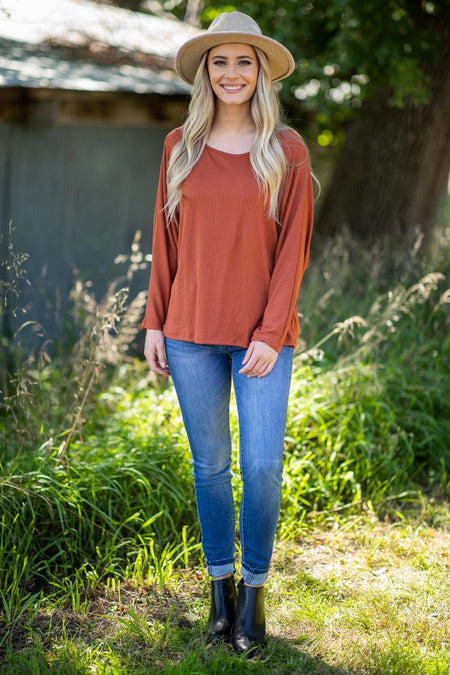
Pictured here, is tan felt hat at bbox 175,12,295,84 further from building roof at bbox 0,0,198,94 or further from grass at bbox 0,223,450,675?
building roof at bbox 0,0,198,94

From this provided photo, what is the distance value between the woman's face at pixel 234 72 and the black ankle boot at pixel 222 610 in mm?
1823

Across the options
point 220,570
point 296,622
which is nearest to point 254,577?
point 220,570

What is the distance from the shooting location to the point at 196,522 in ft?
11.3

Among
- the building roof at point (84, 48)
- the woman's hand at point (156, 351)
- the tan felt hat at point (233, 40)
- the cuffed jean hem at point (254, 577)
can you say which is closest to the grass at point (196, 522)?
the cuffed jean hem at point (254, 577)

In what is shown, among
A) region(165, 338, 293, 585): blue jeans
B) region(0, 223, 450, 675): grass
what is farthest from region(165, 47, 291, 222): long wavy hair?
region(0, 223, 450, 675): grass

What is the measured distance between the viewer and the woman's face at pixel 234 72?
248 centimetres

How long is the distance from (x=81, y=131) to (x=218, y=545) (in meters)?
4.41

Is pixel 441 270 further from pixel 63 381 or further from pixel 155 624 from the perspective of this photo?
pixel 155 624

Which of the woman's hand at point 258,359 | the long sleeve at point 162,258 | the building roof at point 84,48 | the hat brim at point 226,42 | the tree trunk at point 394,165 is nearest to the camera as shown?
the woman's hand at point 258,359

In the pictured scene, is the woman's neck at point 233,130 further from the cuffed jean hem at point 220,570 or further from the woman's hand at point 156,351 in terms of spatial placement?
the cuffed jean hem at point 220,570

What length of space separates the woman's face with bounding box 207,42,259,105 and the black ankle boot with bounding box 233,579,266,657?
180 cm

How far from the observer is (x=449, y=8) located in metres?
6.27

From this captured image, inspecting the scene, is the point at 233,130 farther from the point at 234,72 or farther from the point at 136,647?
the point at 136,647

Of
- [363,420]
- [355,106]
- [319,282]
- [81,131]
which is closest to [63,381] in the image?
[363,420]
